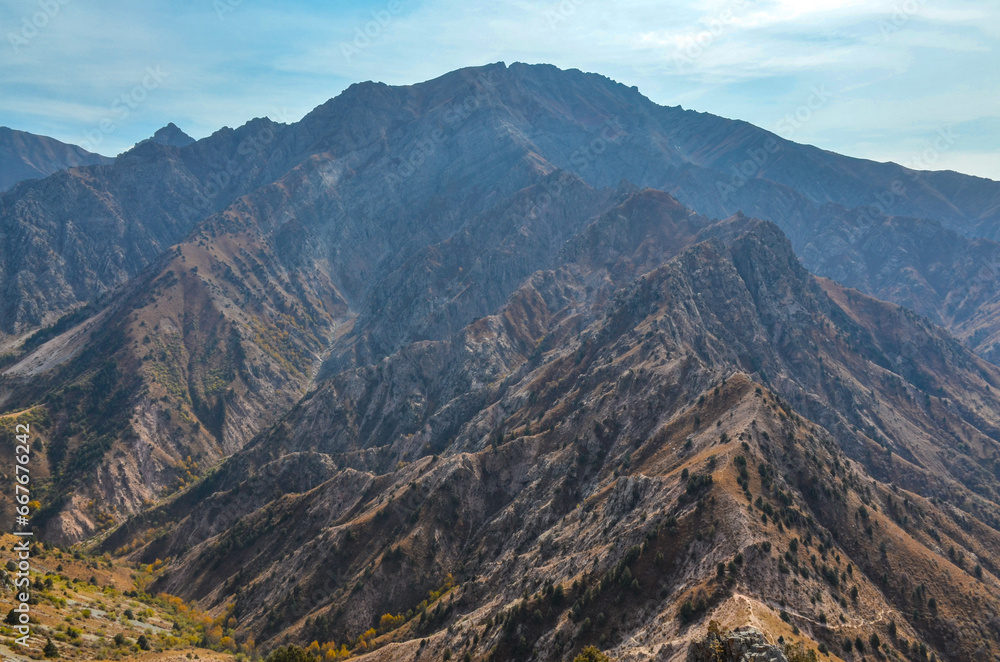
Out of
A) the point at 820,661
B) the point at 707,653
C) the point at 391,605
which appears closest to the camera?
the point at 707,653

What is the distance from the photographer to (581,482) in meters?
142

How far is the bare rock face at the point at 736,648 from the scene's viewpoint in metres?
57.8

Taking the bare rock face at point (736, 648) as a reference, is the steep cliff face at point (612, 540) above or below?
below

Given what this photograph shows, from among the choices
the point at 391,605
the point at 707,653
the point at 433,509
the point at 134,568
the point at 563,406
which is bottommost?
the point at 134,568

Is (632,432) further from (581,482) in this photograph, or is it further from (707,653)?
(707,653)

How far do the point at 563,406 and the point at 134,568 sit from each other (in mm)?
143599

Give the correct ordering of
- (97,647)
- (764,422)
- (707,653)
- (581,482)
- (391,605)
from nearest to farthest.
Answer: (707,653) < (97,647) < (764,422) < (391,605) < (581,482)

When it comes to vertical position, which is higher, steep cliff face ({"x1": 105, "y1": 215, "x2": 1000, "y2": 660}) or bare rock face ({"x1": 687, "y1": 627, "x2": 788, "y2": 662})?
bare rock face ({"x1": 687, "y1": 627, "x2": 788, "y2": 662})

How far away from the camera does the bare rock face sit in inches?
2276

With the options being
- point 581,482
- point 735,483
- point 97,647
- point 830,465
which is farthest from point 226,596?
point 830,465

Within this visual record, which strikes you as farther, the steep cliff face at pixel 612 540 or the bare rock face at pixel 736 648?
the steep cliff face at pixel 612 540

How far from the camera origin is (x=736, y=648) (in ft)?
194

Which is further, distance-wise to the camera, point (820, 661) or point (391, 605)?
point (391, 605)

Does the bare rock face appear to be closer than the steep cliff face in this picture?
Yes
